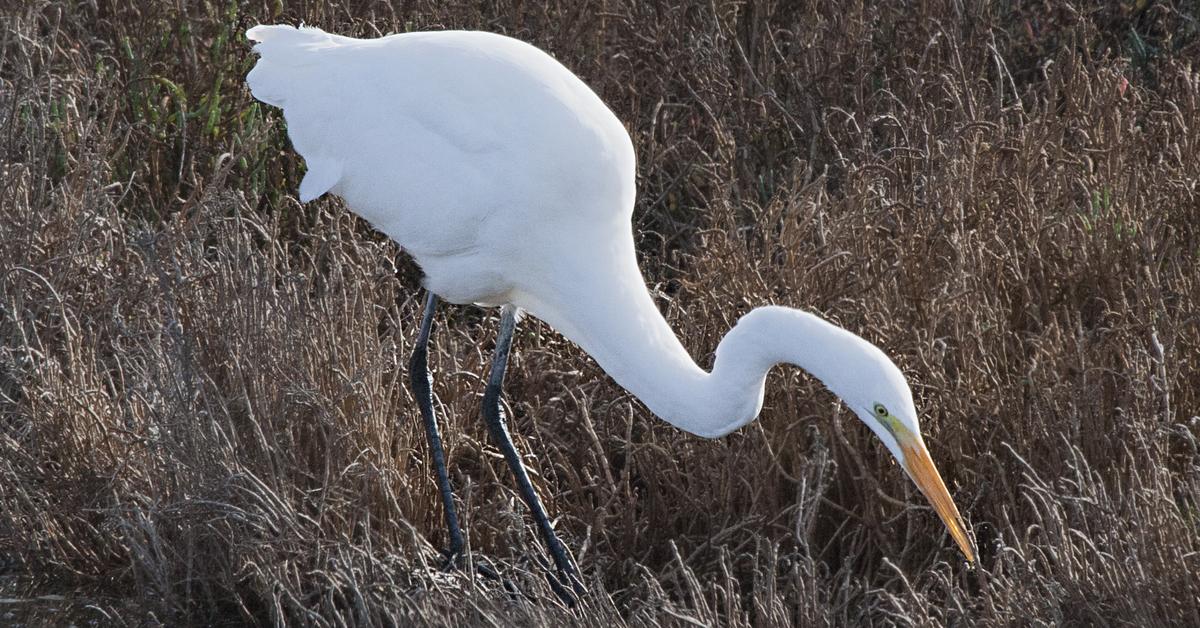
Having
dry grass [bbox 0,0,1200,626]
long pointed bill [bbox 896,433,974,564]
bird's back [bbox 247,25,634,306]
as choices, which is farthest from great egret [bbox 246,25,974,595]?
long pointed bill [bbox 896,433,974,564]

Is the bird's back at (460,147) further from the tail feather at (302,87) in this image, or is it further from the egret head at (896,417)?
the egret head at (896,417)

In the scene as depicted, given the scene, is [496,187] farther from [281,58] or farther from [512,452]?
[281,58]

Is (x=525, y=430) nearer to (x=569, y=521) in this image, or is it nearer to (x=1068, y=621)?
(x=569, y=521)

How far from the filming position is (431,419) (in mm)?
3174

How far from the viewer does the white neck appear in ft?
8.05

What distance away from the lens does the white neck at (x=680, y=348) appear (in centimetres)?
245

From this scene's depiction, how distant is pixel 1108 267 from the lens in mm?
3377

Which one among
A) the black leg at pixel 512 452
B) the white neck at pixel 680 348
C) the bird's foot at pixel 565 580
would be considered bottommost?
the bird's foot at pixel 565 580

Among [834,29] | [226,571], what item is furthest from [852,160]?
[226,571]

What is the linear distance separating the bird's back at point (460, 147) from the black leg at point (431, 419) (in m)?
0.17

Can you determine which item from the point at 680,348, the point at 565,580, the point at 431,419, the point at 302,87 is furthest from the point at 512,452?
the point at 302,87

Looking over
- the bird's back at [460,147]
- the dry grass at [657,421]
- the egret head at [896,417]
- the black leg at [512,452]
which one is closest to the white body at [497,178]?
the bird's back at [460,147]

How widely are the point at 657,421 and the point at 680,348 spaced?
58cm

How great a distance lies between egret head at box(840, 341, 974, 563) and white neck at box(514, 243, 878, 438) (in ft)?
0.09
